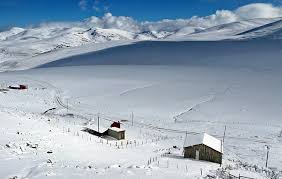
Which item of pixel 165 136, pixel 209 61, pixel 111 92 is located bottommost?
pixel 165 136

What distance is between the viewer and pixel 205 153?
37969mm

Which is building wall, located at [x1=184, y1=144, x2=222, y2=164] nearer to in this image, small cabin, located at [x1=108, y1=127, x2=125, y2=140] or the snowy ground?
the snowy ground

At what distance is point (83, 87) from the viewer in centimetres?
10669

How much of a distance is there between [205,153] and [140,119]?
1242 inches

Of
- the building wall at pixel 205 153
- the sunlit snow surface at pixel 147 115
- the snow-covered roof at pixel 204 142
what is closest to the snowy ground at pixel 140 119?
the sunlit snow surface at pixel 147 115

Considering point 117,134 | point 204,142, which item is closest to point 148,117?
point 117,134

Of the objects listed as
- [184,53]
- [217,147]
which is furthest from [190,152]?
[184,53]

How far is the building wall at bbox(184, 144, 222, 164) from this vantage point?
37469 mm

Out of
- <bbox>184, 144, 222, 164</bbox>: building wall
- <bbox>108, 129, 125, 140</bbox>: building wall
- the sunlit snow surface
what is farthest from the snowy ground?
<bbox>108, 129, 125, 140</bbox>: building wall

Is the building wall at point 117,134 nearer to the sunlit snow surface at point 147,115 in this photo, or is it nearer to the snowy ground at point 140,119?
the snowy ground at point 140,119

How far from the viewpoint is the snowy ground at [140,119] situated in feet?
96.9

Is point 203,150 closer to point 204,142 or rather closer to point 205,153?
point 205,153

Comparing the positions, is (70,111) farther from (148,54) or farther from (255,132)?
(148,54)

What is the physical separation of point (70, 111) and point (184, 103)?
78.7ft
